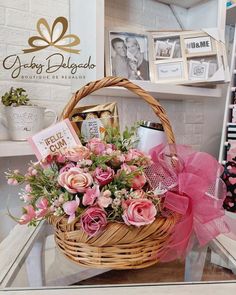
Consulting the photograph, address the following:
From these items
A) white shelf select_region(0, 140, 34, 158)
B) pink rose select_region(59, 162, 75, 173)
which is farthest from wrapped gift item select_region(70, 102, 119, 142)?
white shelf select_region(0, 140, 34, 158)

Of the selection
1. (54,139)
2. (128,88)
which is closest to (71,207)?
(54,139)

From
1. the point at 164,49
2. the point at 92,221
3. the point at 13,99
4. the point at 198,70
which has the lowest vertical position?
the point at 92,221

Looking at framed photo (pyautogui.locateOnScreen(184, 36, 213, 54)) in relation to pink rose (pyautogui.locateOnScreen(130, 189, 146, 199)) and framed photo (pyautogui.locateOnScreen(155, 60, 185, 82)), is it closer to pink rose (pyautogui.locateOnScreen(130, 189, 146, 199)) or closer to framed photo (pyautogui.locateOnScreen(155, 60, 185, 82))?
framed photo (pyautogui.locateOnScreen(155, 60, 185, 82))

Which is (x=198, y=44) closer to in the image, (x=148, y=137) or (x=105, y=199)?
(x=148, y=137)

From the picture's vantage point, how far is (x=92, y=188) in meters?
0.49

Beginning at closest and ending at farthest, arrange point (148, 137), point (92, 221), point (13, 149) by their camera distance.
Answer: point (92, 221)
point (148, 137)
point (13, 149)

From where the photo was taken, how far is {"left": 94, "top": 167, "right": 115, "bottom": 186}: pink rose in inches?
A: 19.8

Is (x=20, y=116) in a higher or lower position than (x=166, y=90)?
lower

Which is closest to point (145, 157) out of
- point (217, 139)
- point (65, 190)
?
point (65, 190)

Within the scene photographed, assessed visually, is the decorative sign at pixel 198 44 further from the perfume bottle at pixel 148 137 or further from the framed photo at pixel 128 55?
the perfume bottle at pixel 148 137

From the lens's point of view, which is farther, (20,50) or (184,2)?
(184,2)

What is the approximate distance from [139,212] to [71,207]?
0.38 ft

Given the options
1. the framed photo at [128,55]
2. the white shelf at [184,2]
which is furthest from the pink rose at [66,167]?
the white shelf at [184,2]

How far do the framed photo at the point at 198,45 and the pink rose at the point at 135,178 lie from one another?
1024 mm
